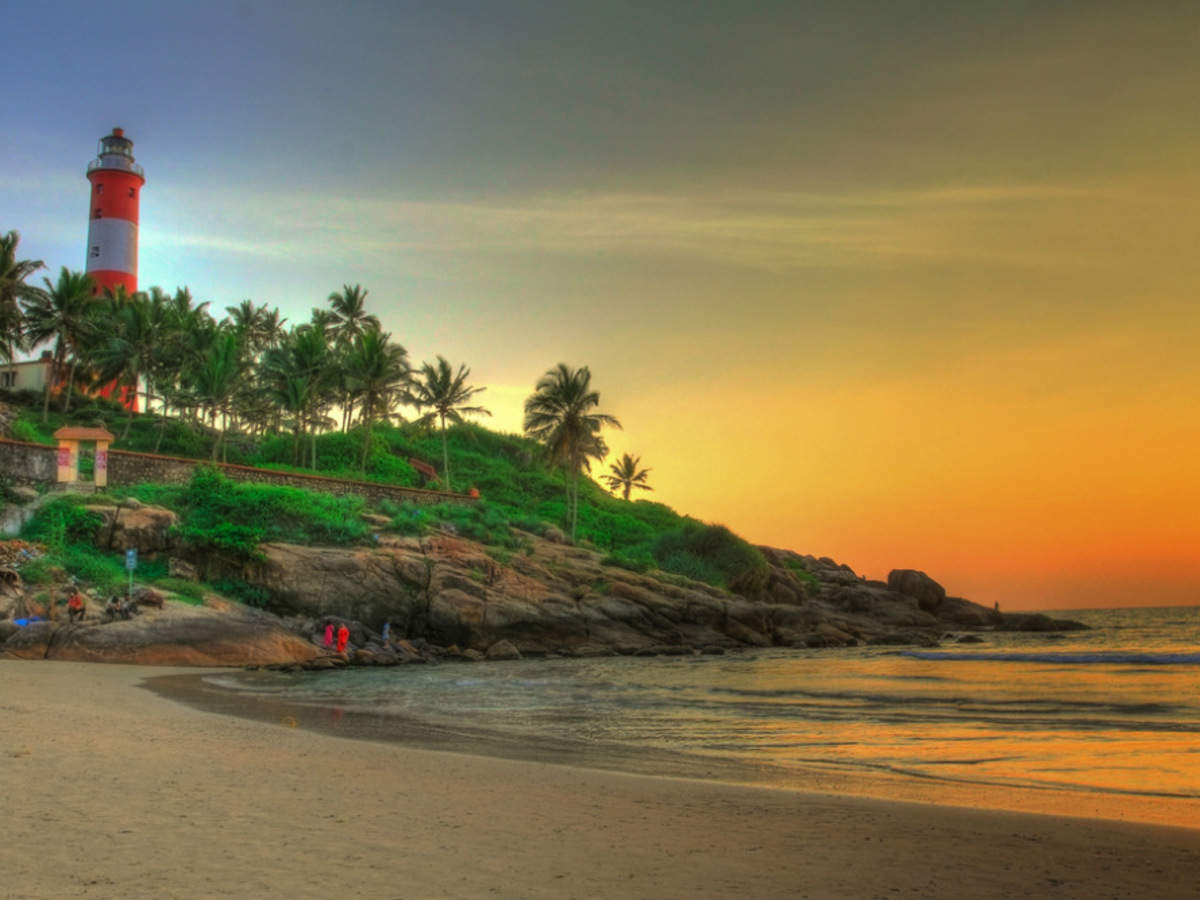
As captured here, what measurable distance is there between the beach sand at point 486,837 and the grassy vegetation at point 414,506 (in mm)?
23283

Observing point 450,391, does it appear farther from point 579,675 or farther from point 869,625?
point 579,675

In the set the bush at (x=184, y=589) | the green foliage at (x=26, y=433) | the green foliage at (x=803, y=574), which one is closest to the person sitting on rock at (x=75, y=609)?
the bush at (x=184, y=589)

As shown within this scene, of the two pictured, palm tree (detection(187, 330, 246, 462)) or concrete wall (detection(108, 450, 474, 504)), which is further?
palm tree (detection(187, 330, 246, 462))

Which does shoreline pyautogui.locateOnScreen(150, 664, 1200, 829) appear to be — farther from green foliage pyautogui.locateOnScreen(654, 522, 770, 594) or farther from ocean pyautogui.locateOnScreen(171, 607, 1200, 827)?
green foliage pyautogui.locateOnScreen(654, 522, 770, 594)

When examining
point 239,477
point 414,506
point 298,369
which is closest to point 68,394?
point 298,369

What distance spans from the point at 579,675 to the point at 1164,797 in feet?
Result: 59.7

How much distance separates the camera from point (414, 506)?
4388cm

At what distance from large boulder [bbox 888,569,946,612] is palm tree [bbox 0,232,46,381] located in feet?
190

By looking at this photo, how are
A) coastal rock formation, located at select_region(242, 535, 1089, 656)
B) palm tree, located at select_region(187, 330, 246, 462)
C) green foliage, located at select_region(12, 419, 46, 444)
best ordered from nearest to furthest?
coastal rock formation, located at select_region(242, 535, 1089, 656)
green foliage, located at select_region(12, 419, 46, 444)
palm tree, located at select_region(187, 330, 246, 462)

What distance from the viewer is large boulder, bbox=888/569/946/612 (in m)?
65.0

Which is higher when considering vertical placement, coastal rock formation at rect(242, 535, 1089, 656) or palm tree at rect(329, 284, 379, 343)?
palm tree at rect(329, 284, 379, 343)

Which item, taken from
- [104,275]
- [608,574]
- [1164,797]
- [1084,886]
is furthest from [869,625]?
[104,275]

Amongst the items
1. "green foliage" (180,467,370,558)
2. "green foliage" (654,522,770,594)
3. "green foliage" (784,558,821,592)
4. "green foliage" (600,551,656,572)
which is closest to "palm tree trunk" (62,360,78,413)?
"green foliage" (180,467,370,558)

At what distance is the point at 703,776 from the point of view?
10086 millimetres
